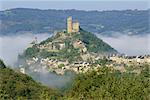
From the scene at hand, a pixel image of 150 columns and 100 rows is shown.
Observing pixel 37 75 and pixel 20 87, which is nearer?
pixel 20 87

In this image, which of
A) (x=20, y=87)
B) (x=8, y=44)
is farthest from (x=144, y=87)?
(x=8, y=44)

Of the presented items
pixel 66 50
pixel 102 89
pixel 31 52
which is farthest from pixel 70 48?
pixel 102 89

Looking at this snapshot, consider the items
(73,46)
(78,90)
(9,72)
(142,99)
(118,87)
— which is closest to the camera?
(142,99)

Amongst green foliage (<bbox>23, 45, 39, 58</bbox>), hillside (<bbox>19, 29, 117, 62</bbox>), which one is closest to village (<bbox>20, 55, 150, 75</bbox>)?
hillside (<bbox>19, 29, 117, 62</bbox>)

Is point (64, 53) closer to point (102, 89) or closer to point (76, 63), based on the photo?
point (76, 63)

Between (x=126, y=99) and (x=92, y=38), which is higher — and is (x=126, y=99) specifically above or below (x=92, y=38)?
above

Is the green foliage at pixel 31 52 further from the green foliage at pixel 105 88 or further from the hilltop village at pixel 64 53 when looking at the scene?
the green foliage at pixel 105 88

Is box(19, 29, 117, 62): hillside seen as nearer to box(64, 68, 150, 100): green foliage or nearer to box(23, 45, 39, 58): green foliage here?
box(23, 45, 39, 58): green foliage

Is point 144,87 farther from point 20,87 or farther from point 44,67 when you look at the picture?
point 44,67
